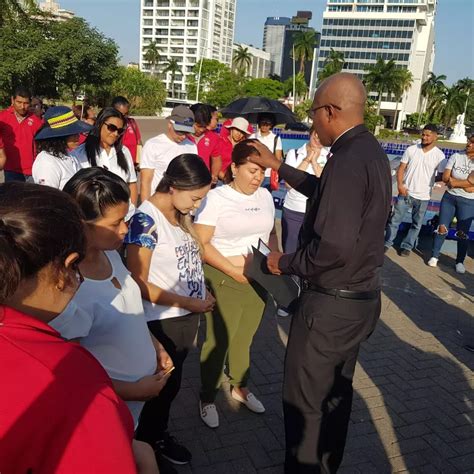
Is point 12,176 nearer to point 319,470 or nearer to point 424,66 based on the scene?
point 319,470

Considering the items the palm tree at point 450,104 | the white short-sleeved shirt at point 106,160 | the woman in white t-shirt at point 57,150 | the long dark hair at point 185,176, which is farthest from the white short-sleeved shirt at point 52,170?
the palm tree at point 450,104

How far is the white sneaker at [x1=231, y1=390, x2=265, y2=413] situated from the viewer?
3.23 metres

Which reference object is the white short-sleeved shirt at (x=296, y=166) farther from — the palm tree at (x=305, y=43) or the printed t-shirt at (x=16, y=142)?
the palm tree at (x=305, y=43)

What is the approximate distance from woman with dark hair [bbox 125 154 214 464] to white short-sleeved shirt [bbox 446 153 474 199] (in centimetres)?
525

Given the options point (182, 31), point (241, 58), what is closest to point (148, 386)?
point (241, 58)

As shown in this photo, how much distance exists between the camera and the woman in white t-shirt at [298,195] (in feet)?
15.5

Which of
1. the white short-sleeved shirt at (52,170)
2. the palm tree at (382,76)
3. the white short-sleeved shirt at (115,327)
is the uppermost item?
the palm tree at (382,76)

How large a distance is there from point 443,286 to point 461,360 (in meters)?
2.17

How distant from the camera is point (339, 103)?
2.18 meters

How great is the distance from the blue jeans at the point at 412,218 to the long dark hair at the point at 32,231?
6783mm

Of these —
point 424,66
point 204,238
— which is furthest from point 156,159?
point 424,66

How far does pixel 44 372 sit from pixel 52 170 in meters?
3.10

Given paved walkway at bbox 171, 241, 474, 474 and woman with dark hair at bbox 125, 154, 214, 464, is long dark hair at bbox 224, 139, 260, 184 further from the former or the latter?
paved walkway at bbox 171, 241, 474, 474

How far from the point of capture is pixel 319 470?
2.43m
